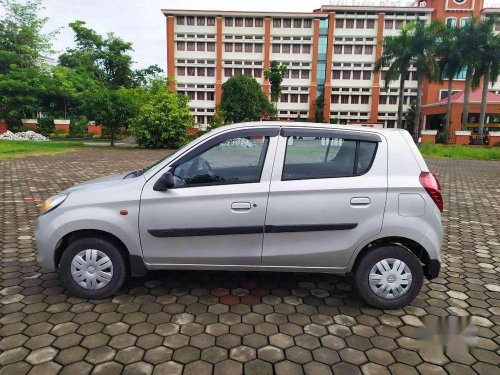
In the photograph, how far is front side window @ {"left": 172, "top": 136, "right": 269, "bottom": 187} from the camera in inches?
142

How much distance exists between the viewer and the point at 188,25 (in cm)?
6212

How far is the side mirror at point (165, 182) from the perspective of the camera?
11.4 feet

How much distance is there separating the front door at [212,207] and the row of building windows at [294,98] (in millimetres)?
61948

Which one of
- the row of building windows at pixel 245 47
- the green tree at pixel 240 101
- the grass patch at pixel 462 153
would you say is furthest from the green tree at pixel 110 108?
the row of building windows at pixel 245 47

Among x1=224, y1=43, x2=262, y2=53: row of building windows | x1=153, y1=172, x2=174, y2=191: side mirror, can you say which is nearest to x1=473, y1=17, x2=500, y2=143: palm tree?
x1=224, y1=43, x2=262, y2=53: row of building windows

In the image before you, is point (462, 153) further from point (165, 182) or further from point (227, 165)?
point (165, 182)

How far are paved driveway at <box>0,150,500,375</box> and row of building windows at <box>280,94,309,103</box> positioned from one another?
2394 inches

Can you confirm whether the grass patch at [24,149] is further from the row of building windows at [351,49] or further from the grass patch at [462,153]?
the row of building windows at [351,49]

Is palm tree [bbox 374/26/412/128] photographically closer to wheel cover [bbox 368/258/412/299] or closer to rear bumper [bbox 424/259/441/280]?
rear bumper [bbox 424/259/441/280]

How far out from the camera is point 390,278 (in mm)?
3611

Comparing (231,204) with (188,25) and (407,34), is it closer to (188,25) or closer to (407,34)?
(407,34)

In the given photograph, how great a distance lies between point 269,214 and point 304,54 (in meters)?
64.0

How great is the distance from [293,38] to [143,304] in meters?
64.5

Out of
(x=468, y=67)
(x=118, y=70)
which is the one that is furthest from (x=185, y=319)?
(x=118, y=70)
